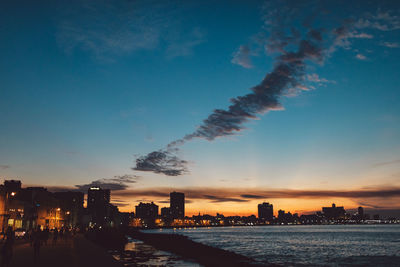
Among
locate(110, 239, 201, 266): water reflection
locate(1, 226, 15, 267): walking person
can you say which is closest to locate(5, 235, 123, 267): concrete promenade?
locate(1, 226, 15, 267): walking person

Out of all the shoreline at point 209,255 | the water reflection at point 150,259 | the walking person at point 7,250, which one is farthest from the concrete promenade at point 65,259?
the shoreline at point 209,255

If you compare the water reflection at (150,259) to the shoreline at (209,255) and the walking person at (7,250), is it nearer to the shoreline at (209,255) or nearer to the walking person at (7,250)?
the shoreline at (209,255)

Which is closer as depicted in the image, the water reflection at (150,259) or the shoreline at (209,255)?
the water reflection at (150,259)

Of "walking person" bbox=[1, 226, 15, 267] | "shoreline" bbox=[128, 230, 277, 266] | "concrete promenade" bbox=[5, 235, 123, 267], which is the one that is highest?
"walking person" bbox=[1, 226, 15, 267]

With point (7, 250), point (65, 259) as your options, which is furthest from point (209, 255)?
point (7, 250)

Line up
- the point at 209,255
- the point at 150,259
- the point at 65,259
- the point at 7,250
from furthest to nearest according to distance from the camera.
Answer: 1. the point at 209,255
2. the point at 150,259
3. the point at 65,259
4. the point at 7,250

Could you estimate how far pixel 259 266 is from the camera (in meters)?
32.9

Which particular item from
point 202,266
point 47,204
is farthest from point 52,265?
point 47,204

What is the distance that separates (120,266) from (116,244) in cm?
3951

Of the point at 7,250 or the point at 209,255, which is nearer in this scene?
the point at 7,250

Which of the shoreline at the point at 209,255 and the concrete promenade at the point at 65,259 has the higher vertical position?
the concrete promenade at the point at 65,259

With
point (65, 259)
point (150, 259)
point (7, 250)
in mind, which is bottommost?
point (150, 259)

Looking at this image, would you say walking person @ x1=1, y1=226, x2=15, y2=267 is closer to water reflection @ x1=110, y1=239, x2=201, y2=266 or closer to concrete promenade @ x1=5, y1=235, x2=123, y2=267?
concrete promenade @ x1=5, y1=235, x2=123, y2=267

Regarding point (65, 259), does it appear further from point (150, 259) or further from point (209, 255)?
point (209, 255)
